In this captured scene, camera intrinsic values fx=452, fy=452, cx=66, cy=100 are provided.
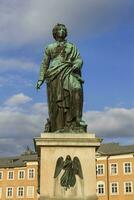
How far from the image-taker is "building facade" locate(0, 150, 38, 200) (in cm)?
10138

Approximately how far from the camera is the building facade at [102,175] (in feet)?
298

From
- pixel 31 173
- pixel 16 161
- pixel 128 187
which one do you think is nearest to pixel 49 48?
pixel 128 187

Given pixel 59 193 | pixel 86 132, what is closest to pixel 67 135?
pixel 86 132

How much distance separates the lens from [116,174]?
92062 mm

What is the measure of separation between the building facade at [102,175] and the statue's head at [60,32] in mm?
72859

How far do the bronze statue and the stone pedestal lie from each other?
9 centimetres

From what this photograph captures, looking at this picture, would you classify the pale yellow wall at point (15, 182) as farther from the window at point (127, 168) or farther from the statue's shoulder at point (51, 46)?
the statue's shoulder at point (51, 46)

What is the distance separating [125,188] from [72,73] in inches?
3115

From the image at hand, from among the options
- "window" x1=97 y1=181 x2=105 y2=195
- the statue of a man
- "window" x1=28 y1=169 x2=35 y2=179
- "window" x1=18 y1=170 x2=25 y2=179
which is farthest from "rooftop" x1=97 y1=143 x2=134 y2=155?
the statue of a man

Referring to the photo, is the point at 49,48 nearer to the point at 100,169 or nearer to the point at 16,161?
the point at 100,169

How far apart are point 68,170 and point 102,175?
269 ft

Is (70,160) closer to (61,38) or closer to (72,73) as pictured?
(72,73)

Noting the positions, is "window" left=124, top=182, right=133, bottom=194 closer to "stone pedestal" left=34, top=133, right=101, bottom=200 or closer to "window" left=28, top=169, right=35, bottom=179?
"window" left=28, top=169, right=35, bottom=179

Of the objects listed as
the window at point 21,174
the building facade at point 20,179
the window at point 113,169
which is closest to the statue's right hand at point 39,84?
the window at point 113,169
